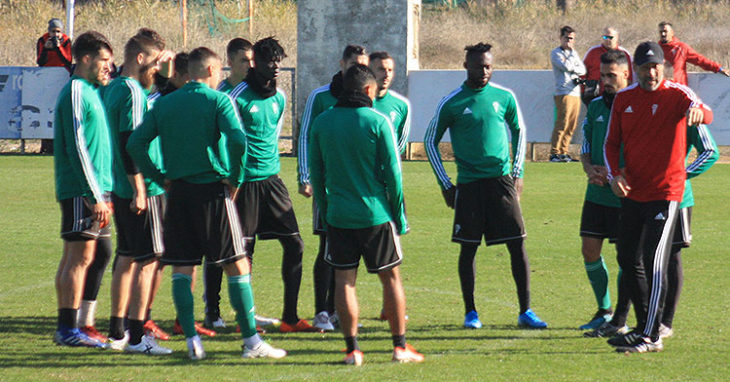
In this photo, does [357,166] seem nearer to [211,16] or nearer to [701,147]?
[701,147]

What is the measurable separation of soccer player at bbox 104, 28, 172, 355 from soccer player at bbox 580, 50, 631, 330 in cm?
324

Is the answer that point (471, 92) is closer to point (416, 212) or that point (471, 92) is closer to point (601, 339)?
point (601, 339)

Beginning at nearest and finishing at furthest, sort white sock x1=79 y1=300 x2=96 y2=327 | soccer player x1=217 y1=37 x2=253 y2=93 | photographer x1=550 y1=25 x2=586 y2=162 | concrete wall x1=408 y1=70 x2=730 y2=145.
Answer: white sock x1=79 y1=300 x2=96 y2=327
soccer player x1=217 y1=37 x2=253 y2=93
photographer x1=550 y1=25 x2=586 y2=162
concrete wall x1=408 y1=70 x2=730 y2=145

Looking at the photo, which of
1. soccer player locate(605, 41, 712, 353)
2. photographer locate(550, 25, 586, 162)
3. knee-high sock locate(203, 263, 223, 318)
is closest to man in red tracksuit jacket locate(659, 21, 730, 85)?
photographer locate(550, 25, 586, 162)

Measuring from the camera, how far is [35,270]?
396 inches

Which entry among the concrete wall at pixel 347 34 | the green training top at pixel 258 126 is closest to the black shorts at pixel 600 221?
the green training top at pixel 258 126

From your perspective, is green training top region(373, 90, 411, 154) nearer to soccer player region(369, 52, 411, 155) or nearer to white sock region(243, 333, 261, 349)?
soccer player region(369, 52, 411, 155)

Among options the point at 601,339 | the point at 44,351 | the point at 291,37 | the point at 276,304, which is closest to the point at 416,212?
the point at 276,304

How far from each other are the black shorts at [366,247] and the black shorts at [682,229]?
211cm

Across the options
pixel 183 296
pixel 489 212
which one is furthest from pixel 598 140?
pixel 183 296

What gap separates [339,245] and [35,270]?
4775mm

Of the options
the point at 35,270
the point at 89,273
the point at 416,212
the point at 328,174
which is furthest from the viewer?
the point at 416,212

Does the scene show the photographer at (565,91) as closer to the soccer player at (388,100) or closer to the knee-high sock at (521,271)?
the soccer player at (388,100)

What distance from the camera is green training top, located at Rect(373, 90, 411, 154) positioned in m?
8.02
